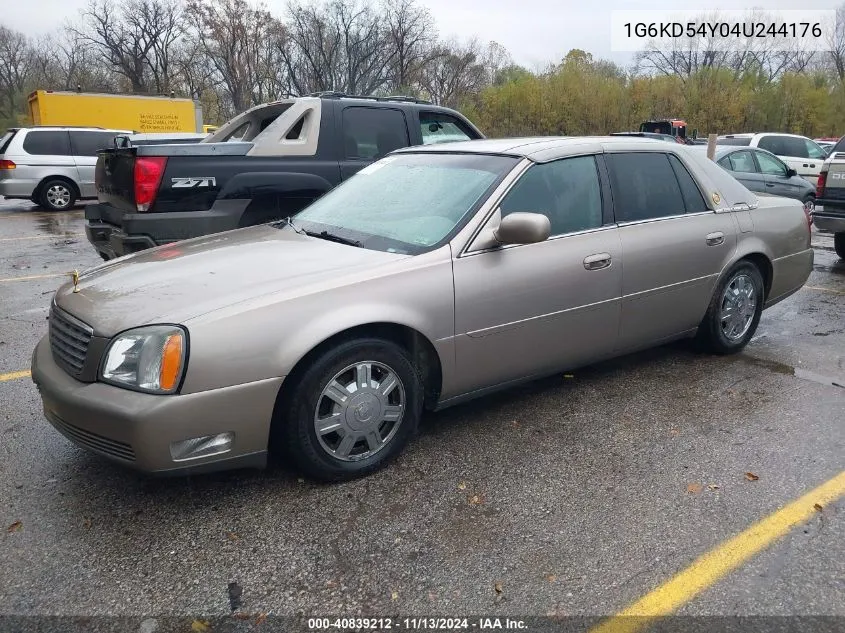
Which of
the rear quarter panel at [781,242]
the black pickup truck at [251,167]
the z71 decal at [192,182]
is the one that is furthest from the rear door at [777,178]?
the z71 decal at [192,182]

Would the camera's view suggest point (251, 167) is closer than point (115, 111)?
Yes

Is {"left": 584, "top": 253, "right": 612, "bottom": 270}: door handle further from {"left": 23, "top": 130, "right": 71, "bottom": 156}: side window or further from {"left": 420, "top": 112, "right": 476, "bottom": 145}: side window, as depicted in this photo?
{"left": 23, "top": 130, "right": 71, "bottom": 156}: side window

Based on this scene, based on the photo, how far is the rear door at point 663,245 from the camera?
13.8 ft

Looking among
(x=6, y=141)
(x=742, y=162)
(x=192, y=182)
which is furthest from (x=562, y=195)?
(x=6, y=141)

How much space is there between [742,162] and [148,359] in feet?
40.5

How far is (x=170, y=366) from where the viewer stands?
2.73 metres

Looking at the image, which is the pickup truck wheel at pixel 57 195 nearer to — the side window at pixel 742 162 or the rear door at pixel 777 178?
the side window at pixel 742 162

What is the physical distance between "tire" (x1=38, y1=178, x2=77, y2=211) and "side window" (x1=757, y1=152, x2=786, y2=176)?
1407 centimetres

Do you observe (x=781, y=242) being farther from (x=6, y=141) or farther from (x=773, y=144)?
(x=6, y=141)

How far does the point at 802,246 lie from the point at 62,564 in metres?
5.31

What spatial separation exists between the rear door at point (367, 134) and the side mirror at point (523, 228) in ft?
11.3

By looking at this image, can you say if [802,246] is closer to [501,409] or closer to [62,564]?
[501,409]

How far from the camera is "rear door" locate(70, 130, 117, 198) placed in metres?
14.9

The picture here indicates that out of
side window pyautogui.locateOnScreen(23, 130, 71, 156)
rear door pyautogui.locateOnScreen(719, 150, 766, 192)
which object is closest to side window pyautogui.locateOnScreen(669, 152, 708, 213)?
rear door pyautogui.locateOnScreen(719, 150, 766, 192)
